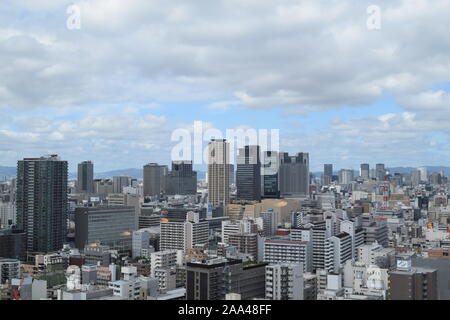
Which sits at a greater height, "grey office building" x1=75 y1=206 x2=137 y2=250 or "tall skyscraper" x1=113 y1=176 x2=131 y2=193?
"tall skyscraper" x1=113 y1=176 x2=131 y2=193

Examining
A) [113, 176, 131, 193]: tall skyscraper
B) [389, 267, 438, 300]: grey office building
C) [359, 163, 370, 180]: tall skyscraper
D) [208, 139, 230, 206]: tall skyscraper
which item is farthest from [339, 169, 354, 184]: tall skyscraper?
[389, 267, 438, 300]: grey office building

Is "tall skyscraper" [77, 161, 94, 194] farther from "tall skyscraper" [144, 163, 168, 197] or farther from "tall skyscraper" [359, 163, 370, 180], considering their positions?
"tall skyscraper" [359, 163, 370, 180]

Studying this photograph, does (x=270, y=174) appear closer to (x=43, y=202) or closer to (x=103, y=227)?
(x=103, y=227)

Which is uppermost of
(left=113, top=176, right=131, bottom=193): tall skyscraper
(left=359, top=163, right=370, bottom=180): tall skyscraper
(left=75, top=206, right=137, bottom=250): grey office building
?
(left=359, top=163, right=370, bottom=180): tall skyscraper

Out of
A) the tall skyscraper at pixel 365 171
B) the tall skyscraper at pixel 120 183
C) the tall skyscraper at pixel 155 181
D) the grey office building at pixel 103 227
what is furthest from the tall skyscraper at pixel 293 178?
the grey office building at pixel 103 227
